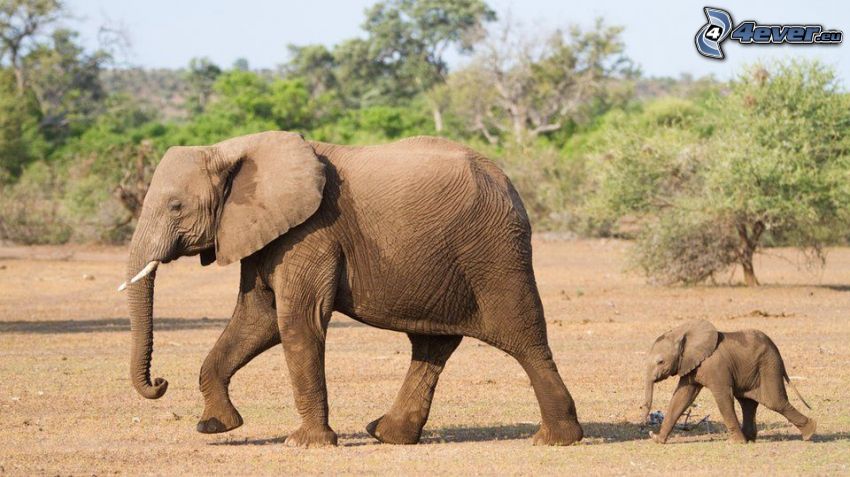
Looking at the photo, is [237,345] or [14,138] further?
[14,138]

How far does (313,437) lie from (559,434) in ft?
5.84

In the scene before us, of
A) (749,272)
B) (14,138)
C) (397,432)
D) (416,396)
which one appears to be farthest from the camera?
(14,138)

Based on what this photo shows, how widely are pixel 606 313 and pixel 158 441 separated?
13053 mm

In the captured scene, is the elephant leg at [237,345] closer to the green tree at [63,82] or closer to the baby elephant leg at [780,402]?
the baby elephant leg at [780,402]

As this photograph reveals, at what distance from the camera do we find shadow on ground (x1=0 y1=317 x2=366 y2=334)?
66.4 feet

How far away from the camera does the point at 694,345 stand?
10195 mm

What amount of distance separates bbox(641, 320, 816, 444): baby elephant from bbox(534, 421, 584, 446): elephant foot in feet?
1.76

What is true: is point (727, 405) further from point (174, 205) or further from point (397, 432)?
point (174, 205)

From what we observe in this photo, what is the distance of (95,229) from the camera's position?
137 ft

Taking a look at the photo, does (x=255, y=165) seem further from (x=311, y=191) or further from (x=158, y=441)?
(x=158, y=441)

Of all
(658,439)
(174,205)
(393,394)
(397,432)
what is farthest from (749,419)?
(174,205)

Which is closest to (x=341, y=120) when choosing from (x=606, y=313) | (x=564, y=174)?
(x=564, y=174)

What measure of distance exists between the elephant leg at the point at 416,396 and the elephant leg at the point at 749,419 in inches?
85.5

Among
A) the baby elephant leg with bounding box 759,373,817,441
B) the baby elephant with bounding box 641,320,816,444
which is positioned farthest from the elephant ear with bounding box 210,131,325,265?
the baby elephant leg with bounding box 759,373,817,441
